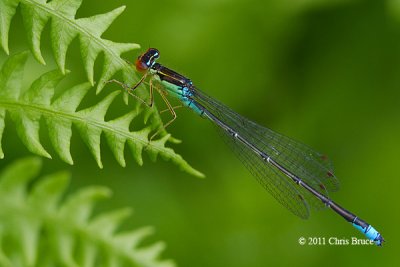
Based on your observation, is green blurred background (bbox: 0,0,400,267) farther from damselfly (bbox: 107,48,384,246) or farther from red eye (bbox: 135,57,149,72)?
red eye (bbox: 135,57,149,72)

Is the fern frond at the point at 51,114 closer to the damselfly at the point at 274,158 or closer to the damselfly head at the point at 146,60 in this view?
the damselfly head at the point at 146,60

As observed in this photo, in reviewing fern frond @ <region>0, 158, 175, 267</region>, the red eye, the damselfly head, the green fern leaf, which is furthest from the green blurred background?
fern frond @ <region>0, 158, 175, 267</region>

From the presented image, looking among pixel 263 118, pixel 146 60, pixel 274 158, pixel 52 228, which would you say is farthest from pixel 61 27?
pixel 263 118

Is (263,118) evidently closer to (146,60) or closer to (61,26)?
(146,60)

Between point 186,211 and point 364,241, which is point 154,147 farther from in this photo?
point 364,241

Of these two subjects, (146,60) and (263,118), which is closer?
(146,60)

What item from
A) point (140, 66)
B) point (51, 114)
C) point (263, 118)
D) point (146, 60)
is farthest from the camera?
point (263, 118)
